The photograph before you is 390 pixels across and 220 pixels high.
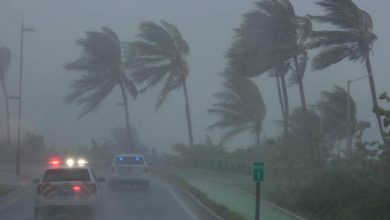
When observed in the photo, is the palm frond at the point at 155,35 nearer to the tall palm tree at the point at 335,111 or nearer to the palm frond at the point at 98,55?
the palm frond at the point at 98,55

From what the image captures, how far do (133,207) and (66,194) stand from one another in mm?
4631

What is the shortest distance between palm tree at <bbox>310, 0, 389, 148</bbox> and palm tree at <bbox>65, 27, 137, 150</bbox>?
103 ft

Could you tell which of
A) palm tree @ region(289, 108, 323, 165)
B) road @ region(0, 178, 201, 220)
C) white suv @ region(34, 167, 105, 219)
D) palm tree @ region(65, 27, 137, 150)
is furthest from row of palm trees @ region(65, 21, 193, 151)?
white suv @ region(34, 167, 105, 219)

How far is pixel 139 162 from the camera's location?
35688 mm

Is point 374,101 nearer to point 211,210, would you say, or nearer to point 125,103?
point 211,210

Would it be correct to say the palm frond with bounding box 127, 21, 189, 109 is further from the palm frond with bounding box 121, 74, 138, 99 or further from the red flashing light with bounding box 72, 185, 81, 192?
the red flashing light with bounding box 72, 185, 81, 192

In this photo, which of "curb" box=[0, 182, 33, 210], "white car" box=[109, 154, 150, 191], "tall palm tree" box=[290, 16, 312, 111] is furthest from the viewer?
"white car" box=[109, 154, 150, 191]

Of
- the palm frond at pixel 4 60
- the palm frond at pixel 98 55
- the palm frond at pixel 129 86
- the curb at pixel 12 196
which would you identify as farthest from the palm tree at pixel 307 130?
the palm frond at pixel 4 60

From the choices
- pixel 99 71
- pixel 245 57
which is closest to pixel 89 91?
pixel 99 71

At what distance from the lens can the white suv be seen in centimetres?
2084

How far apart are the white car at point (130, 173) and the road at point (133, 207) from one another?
946 millimetres

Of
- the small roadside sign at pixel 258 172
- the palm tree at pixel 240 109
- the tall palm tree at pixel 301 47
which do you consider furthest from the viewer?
the palm tree at pixel 240 109

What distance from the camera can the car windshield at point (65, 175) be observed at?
70.9 ft

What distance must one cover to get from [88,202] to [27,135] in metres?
50.4
